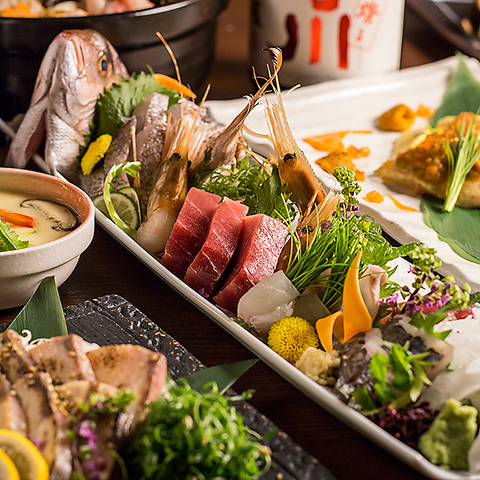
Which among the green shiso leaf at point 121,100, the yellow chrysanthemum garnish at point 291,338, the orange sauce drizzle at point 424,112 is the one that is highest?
the green shiso leaf at point 121,100

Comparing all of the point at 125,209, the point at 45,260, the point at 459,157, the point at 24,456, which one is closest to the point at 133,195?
the point at 125,209

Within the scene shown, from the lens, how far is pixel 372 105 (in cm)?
338

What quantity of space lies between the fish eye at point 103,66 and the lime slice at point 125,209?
2.16 ft

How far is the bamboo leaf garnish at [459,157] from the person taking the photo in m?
2.47

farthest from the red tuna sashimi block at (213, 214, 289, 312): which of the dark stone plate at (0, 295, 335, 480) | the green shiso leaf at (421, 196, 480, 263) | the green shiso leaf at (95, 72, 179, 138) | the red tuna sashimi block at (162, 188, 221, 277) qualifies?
the green shiso leaf at (95, 72, 179, 138)

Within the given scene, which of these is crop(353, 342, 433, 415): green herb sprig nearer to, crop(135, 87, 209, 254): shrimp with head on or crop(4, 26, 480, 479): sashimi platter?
crop(4, 26, 480, 479): sashimi platter

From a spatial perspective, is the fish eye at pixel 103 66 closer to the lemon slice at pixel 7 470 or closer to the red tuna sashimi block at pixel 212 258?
the red tuna sashimi block at pixel 212 258

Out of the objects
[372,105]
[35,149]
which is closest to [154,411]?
[35,149]

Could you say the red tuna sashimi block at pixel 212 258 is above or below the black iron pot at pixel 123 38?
below

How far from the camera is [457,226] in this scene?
7.77 feet

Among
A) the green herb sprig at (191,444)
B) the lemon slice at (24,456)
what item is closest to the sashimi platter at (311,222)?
the green herb sprig at (191,444)

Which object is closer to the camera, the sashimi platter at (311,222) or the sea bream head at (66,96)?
the sashimi platter at (311,222)

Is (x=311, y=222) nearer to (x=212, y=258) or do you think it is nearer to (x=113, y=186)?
(x=212, y=258)

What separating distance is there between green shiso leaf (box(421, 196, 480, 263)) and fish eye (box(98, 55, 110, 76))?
4.82ft
